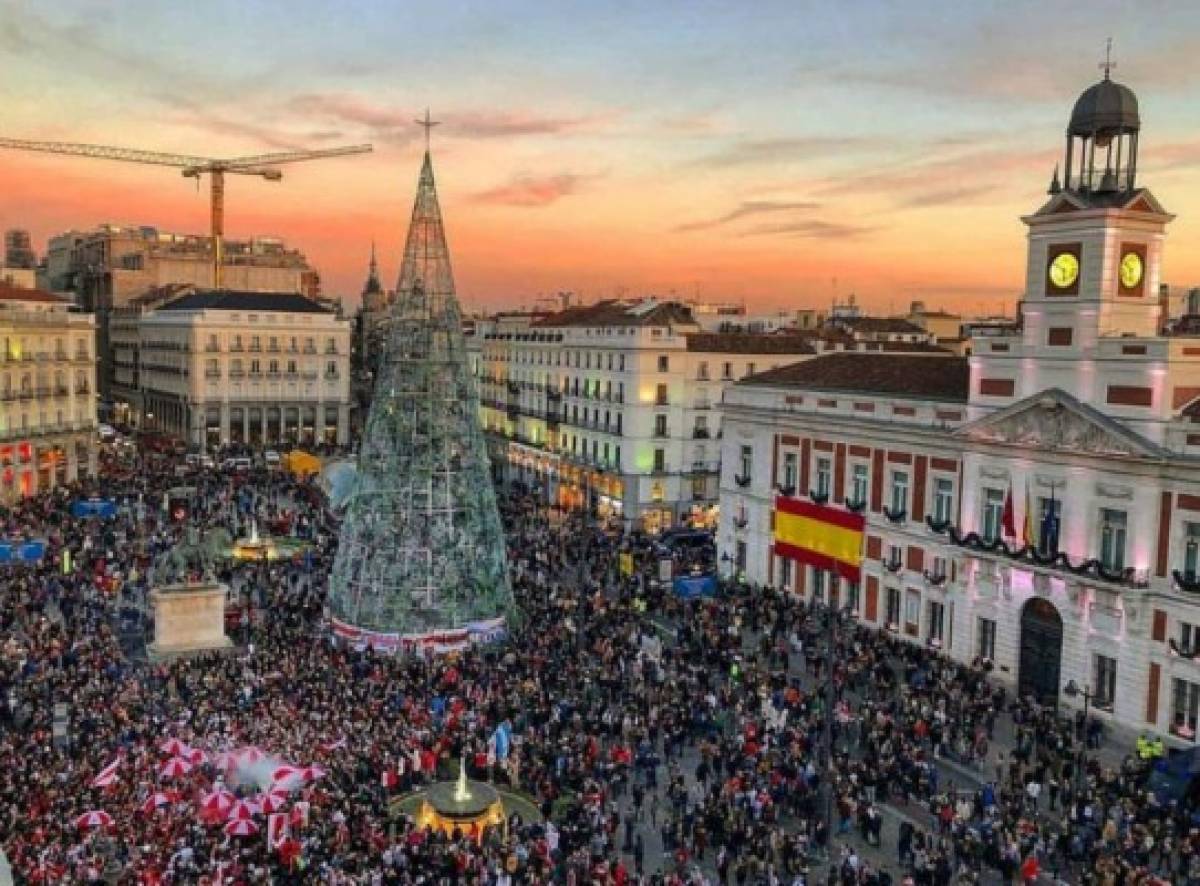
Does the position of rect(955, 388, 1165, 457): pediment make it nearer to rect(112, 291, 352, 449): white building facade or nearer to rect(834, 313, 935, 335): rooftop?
rect(834, 313, 935, 335): rooftop

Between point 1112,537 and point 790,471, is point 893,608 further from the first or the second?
point 1112,537

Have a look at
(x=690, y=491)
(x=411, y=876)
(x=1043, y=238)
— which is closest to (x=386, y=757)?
(x=411, y=876)

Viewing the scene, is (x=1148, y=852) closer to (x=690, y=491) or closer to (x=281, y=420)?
(x=690, y=491)

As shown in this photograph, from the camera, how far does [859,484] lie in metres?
49.3

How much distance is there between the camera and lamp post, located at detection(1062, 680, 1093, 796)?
30594mm

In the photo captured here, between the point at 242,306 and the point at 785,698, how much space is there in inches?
3310

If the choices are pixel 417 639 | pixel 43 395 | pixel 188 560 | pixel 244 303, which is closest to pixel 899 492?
pixel 417 639

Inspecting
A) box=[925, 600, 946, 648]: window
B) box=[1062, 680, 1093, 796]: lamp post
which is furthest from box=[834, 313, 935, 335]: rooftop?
box=[1062, 680, 1093, 796]: lamp post

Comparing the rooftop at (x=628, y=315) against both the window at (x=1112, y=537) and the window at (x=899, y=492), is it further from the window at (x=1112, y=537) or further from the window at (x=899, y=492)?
the window at (x=1112, y=537)

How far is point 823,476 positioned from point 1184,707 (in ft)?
64.3

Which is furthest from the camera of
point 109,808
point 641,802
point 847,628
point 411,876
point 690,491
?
point 690,491

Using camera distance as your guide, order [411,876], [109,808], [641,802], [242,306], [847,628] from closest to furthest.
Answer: [411,876] → [109,808] → [641,802] → [847,628] → [242,306]

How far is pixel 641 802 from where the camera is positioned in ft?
94.5

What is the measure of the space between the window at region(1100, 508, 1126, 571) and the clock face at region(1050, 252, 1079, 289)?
26.3 feet
